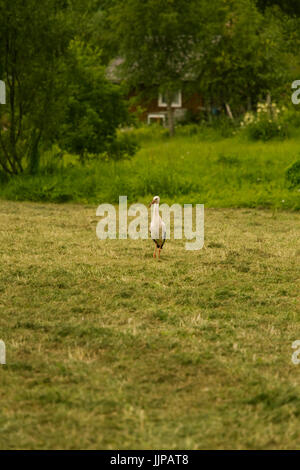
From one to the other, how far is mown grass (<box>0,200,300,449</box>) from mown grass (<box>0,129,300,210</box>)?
16.0 ft

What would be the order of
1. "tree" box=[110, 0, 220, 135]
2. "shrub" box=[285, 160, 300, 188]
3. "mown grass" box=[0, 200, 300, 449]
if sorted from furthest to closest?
1. "tree" box=[110, 0, 220, 135]
2. "shrub" box=[285, 160, 300, 188]
3. "mown grass" box=[0, 200, 300, 449]

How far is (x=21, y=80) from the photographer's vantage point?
48.5ft

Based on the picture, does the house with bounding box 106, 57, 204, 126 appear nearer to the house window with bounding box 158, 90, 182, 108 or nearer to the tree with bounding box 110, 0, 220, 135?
the house window with bounding box 158, 90, 182, 108

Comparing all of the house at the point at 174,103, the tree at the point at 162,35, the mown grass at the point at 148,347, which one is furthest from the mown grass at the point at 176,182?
the house at the point at 174,103

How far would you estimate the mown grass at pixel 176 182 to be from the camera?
13578 mm

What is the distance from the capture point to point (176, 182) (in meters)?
14.2

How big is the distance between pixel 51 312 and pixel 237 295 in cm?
186

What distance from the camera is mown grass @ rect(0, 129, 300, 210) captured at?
535 inches

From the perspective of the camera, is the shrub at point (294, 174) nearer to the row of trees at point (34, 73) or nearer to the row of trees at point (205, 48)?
the row of trees at point (34, 73)

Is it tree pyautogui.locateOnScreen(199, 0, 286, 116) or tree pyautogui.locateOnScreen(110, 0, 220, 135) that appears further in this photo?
tree pyautogui.locateOnScreen(199, 0, 286, 116)

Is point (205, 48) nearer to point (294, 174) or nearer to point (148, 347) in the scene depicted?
point (294, 174)

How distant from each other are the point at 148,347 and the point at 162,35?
963 inches

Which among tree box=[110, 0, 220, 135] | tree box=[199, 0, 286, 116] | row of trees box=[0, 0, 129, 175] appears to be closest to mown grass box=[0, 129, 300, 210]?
row of trees box=[0, 0, 129, 175]

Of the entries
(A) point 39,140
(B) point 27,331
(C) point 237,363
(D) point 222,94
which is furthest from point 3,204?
(D) point 222,94
